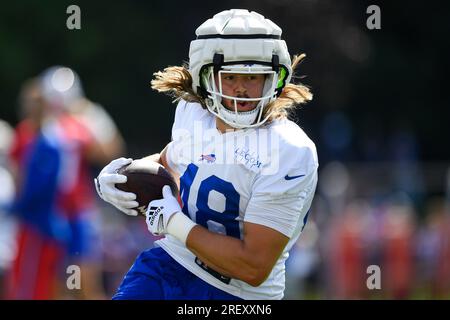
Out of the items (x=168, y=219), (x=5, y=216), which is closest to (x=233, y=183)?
(x=168, y=219)

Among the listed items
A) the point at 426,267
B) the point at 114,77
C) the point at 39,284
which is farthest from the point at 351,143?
the point at 39,284

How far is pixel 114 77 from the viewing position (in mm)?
18312

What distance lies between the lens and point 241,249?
388 centimetres

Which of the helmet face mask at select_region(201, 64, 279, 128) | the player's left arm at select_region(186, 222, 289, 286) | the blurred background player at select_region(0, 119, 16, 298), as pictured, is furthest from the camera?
the blurred background player at select_region(0, 119, 16, 298)

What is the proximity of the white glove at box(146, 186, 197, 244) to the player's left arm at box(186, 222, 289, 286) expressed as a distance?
0.04 m

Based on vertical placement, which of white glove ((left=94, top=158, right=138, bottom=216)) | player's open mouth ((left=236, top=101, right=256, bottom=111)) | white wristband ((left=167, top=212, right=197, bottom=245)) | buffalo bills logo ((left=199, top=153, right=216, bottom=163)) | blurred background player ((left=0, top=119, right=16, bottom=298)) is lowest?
blurred background player ((left=0, top=119, right=16, bottom=298))

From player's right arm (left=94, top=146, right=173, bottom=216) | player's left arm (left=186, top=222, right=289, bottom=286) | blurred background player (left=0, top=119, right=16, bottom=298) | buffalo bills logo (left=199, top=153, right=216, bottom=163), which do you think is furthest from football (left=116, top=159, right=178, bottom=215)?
blurred background player (left=0, top=119, right=16, bottom=298)

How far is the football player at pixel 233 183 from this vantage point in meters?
3.90

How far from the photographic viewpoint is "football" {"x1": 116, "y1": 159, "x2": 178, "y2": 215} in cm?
414

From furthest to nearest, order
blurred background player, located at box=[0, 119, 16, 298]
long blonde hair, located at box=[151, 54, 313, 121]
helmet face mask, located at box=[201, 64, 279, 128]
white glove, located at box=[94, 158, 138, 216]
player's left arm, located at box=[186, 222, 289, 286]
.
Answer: blurred background player, located at box=[0, 119, 16, 298] < long blonde hair, located at box=[151, 54, 313, 121] < white glove, located at box=[94, 158, 138, 216] < helmet face mask, located at box=[201, 64, 279, 128] < player's left arm, located at box=[186, 222, 289, 286]

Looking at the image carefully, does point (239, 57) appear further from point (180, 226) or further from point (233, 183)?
point (180, 226)

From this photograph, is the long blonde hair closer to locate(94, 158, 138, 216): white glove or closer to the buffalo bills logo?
the buffalo bills logo

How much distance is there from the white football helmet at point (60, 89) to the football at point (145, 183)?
12.3 ft

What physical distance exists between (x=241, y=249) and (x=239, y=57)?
71 centimetres
